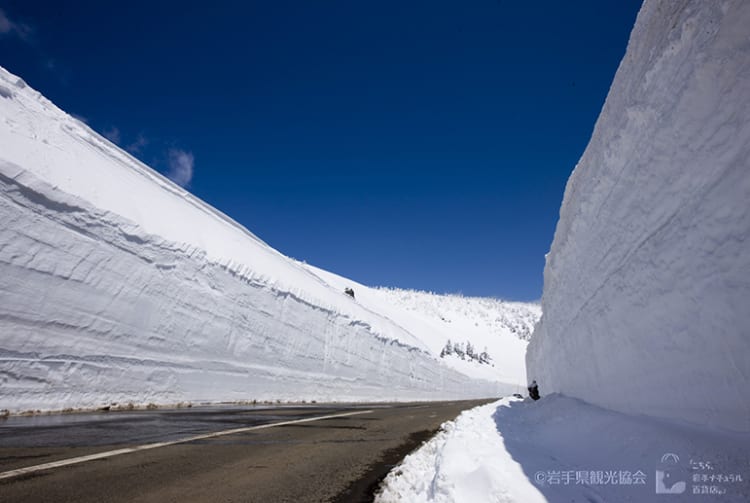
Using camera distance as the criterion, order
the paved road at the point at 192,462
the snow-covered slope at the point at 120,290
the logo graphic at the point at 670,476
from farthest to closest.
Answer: the snow-covered slope at the point at 120,290 < the paved road at the point at 192,462 < the logo graphic at the point at 670,476

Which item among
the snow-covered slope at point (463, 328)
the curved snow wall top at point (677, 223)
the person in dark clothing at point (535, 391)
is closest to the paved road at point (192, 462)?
the curved snow wall top at point (677, 223)

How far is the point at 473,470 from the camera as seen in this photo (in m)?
3.69

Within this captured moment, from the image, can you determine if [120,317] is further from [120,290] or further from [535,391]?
[535,391]

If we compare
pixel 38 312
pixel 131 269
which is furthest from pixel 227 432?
pixel 131 269

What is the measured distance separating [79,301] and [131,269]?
7.23 ft

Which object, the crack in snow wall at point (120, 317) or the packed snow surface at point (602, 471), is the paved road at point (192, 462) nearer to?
the packed snow surface at point (602, 471)

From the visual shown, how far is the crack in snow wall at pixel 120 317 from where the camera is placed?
32.0 ft

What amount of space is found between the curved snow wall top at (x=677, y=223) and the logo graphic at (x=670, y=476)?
18.0 inches

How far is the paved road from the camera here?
331 centimetres

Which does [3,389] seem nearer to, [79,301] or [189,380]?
[79,301]

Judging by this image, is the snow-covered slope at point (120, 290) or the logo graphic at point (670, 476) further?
the snow-covered slope at point (120, 290)

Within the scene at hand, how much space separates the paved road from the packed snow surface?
0.66 m

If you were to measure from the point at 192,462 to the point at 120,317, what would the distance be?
9.85m

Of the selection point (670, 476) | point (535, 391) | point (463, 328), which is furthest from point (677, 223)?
point (463, 328)
